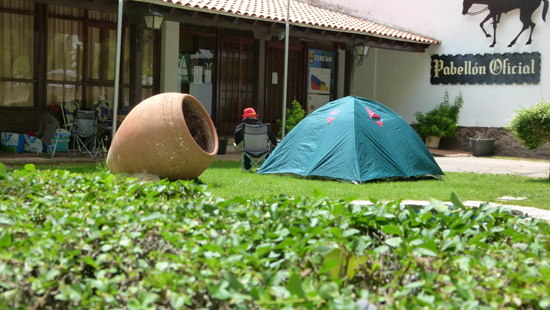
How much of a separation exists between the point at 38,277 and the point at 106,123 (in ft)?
30.6

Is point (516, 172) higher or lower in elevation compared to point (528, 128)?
lower

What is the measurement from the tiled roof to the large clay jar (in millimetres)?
4496

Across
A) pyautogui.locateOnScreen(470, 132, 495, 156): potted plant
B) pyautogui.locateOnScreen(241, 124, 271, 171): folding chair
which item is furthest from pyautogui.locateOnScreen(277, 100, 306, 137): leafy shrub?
pyautogui.locateOnScreen(470, 132, 495, 156): potted plant

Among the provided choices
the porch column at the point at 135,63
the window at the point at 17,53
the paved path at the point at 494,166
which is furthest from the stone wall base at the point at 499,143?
the window at the point at 17,53

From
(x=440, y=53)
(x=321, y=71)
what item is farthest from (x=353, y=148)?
(x=321, y=71)

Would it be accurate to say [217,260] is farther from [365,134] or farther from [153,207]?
[365,134]

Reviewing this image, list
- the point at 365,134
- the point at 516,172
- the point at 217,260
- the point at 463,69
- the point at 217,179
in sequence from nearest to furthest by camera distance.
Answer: the point at 217,260 → the point at 217,179 → the point at 365,134 → the point at 516,172 → the point at 463,69

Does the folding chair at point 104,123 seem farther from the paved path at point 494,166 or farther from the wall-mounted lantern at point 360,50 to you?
the paved path at point 494,166

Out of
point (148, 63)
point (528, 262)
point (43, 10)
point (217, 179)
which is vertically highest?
point (43, 10)

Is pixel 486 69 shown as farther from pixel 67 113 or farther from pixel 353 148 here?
pixel 67 113

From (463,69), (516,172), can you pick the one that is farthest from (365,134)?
(463,69)

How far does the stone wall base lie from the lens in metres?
13.7

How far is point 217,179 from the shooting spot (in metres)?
8.01

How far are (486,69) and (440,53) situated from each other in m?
1.47
